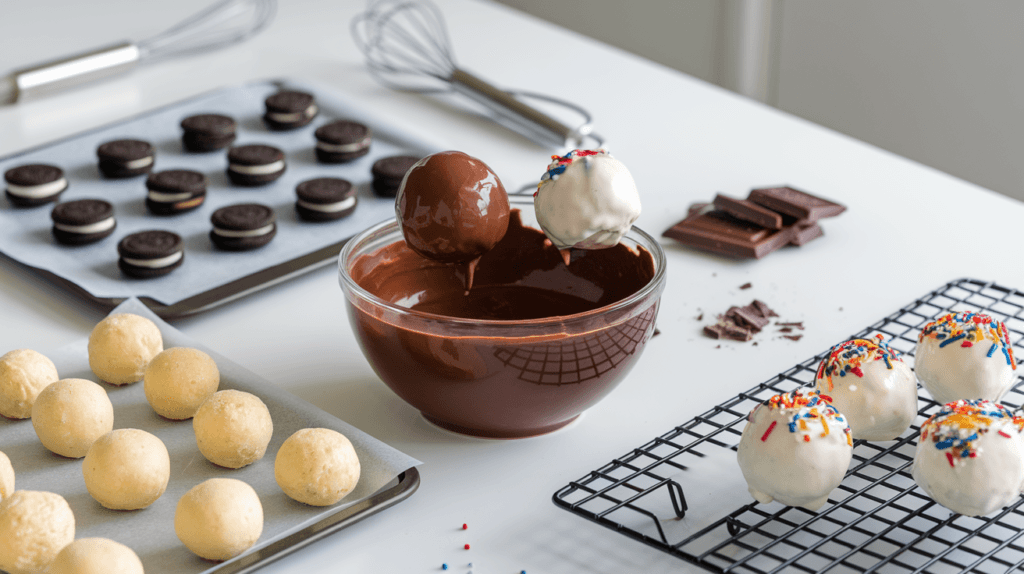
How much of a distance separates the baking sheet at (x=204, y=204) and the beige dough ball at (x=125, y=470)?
14.5 inches

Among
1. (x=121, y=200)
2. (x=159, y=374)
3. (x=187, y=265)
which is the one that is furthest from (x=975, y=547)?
(x=121, y=200)

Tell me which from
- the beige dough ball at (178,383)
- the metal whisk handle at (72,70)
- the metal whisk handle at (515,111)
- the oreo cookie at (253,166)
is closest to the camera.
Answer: the beige dough ball at (178,383)

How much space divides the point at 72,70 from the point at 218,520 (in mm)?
1344

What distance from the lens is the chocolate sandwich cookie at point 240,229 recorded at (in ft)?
4.32

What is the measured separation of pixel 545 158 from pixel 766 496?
0.89 meters

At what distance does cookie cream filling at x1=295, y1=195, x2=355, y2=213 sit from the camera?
140 centimetres

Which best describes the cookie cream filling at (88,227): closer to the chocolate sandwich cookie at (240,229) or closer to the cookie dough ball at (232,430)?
the chocolate sandwich cookie at (240,229)

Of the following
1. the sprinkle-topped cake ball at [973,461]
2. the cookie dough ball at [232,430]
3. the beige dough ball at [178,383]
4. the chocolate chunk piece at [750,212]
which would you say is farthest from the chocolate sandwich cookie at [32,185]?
the sprinkle-topped cake ball at [973,461]

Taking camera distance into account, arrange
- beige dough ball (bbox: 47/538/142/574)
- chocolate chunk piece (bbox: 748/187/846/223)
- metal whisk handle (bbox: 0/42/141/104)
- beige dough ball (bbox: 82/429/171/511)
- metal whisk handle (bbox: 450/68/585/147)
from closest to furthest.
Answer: beige dough ball (bbox: 47/538/142/574)
beige dough ball (bbox: 82/429/171/511)
chocolate chunk piece (bbox: 748/187/846/223)
metal whisk handle (bbox: 450/68/585/147)
metal whisk handle (bbox: 0/42/141/104)

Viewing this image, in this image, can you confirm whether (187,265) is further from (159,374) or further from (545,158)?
(545,158)

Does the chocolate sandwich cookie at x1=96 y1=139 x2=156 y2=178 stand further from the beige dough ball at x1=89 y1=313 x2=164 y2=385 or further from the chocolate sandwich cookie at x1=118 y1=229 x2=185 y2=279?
the beige dough ball at x1=89 y1=313 x2=164 y2=385

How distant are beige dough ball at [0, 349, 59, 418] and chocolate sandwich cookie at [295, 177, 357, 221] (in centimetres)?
47

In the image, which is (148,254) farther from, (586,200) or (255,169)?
(586,200)

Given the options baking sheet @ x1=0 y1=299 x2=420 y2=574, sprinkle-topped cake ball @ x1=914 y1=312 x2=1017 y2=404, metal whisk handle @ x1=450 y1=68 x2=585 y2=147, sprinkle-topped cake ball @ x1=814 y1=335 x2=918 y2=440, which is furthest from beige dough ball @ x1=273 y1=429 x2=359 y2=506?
metal whisk handle @ x1=450 y1=68 x2=585 y2=147
